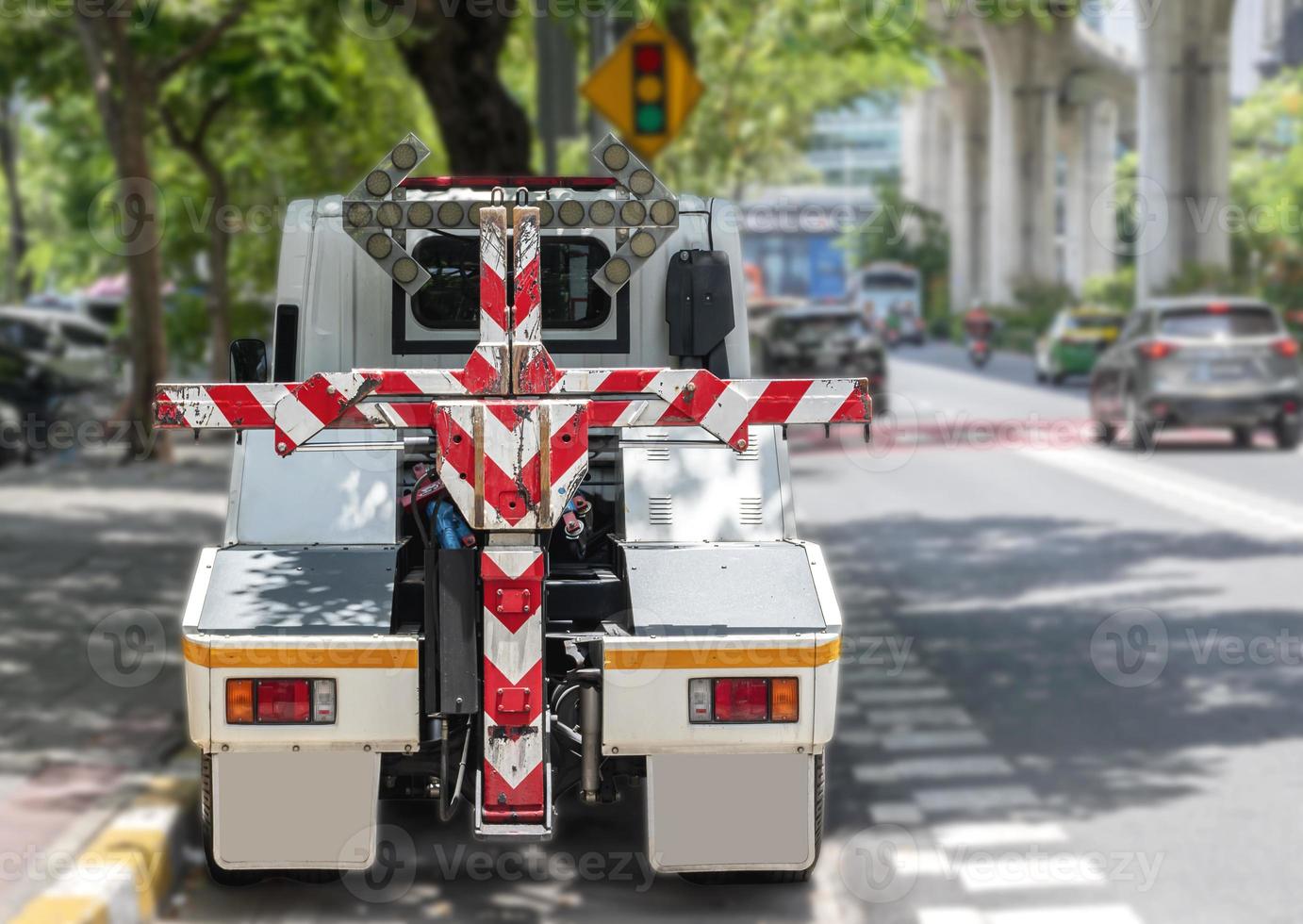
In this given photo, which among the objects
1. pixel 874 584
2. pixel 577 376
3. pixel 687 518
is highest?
pixel 577 376

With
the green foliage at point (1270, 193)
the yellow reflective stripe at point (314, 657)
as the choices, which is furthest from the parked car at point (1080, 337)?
the yellow reflective stripe at point (314, 657)

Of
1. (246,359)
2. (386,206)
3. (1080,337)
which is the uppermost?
(386,206)

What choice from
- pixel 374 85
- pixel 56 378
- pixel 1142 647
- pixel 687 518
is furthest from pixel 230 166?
pixel 687 518

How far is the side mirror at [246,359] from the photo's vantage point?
6.71 m

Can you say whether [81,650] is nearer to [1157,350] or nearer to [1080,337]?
[1157,350]

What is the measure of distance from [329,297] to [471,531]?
1651mm

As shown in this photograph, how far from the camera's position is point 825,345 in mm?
32094

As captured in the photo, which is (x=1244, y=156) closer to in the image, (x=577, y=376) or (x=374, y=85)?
(x=374, y=85)

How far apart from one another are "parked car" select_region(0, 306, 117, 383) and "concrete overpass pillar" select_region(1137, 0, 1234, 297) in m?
31.5

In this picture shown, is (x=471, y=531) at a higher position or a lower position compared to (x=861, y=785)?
higher

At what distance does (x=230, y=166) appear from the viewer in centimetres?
3275

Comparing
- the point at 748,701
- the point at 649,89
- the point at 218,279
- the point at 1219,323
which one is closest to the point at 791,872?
the point at 748,701

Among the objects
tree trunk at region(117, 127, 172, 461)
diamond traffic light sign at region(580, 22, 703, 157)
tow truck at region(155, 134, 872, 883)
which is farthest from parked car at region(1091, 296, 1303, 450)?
tow truck at region(155, 134, 872, 883)

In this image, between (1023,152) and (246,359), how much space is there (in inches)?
3189
